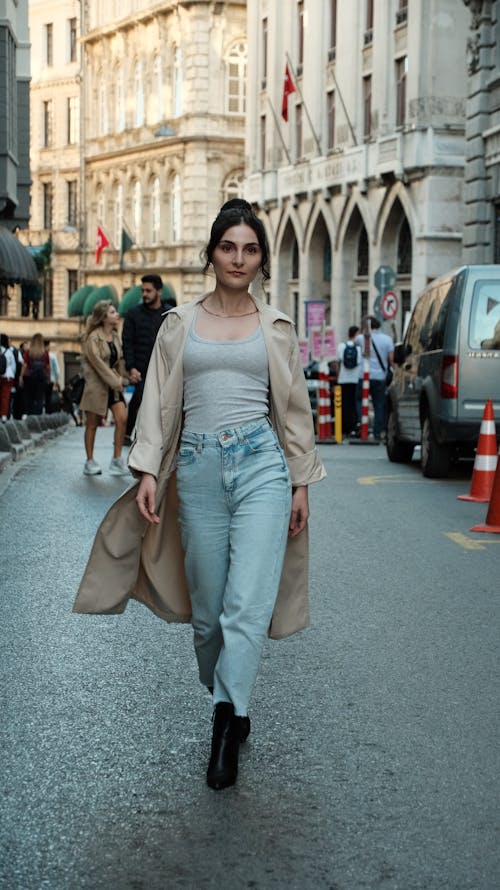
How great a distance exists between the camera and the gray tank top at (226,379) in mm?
5309

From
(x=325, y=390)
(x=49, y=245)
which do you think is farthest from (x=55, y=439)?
(x=49, y=245)

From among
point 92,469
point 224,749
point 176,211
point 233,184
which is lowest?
point 92,469

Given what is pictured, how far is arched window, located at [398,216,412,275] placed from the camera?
48.0 metres

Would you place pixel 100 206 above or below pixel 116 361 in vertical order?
above

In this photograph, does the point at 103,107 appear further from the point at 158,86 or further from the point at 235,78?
the point at 235,78

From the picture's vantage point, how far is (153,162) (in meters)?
76.5

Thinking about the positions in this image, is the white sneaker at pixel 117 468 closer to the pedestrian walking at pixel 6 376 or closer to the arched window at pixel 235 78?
the pedestrian walking at pixel 6 376

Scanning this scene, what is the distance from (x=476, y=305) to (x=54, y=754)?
11211 millimetres

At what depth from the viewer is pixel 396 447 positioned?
2019 centimetres

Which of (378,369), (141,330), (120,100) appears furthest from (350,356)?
(120,100)

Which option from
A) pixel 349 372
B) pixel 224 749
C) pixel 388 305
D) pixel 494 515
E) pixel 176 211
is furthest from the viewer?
pixel 176 211

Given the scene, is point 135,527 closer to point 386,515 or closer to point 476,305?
point 386,515

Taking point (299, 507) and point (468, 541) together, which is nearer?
point (299, 507)

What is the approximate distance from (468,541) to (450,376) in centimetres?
479
